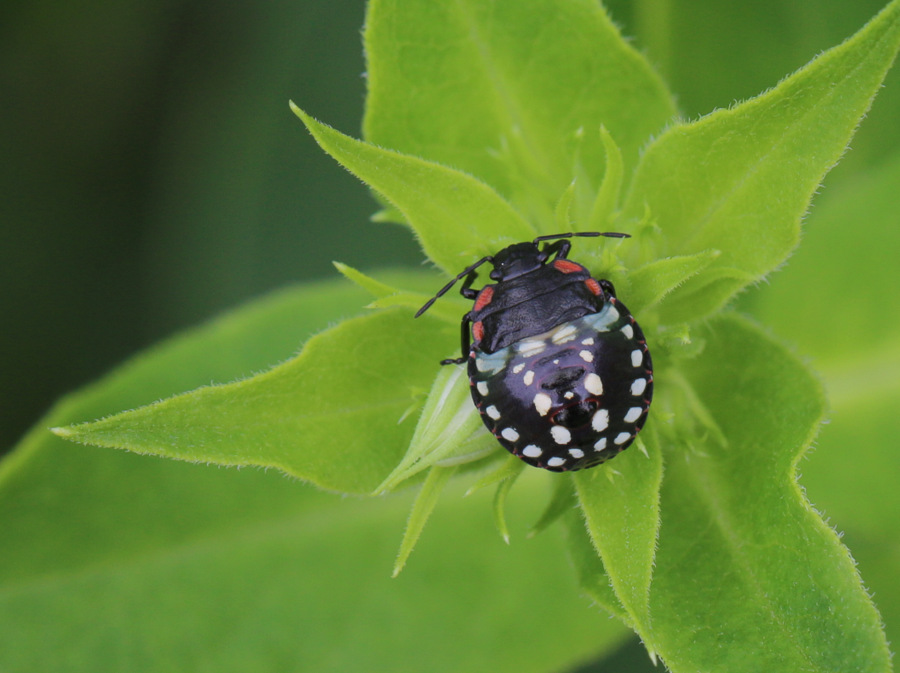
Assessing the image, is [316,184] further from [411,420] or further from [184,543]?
[411,420]

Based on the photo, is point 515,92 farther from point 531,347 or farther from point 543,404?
point 543,404

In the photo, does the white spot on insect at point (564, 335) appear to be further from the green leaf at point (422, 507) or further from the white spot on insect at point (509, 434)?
the green leaf at point (422, 507)

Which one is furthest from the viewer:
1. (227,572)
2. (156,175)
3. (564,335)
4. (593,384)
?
(156,175)

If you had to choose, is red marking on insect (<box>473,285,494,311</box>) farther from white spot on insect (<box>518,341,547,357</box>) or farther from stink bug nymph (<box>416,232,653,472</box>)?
white spot on insect (<box>518,341,547,357</box>)

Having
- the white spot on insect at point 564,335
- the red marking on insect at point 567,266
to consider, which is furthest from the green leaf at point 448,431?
the red marking on insect at point 567,266

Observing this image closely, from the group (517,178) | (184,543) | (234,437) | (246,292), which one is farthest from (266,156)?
(234,437)

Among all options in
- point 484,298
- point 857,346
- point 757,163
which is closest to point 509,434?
point 484,298

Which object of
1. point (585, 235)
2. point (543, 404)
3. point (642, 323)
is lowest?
point (642, 323)

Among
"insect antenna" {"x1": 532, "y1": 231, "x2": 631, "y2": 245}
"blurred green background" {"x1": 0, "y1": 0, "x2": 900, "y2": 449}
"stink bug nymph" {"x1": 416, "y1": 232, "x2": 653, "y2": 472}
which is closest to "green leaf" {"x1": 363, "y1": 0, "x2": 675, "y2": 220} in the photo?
"insect antenna" {"x1": 532, "y1": 231, "x2": 631, "y2": 245}
